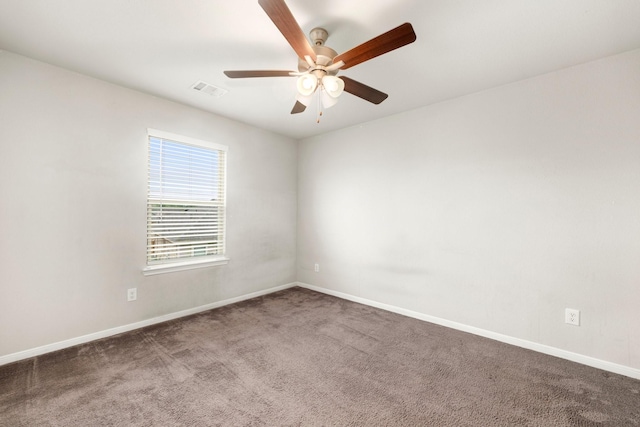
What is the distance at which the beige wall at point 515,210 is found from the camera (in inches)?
85.4

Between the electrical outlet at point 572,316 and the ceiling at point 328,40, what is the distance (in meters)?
2.13

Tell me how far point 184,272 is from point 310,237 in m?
1.94

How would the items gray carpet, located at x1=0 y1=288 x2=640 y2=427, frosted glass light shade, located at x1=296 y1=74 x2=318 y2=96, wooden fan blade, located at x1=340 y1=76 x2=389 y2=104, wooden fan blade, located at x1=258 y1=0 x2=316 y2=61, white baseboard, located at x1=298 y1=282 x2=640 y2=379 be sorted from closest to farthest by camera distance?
wooden fan blade, located at x1=258 y1=0 x2=316 y2=61 → gray carpet, located at x1=0 y1=288 x2=640 y2=427 → frosted glass light shade, located at x1=296 y1=74 x2=318 y2=96 → wooden fan blade, located at x1=340 y1=76 x2=389 y2=104 → white baseboard, located at x1=298 y1=282 x2=640 y2=379

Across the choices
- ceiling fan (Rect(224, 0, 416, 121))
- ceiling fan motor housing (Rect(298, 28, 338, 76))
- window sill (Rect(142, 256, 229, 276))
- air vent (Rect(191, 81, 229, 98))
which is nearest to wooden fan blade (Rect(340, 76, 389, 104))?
ceiling fan (Rect(224, 0, 416, 121))

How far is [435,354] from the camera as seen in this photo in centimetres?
241

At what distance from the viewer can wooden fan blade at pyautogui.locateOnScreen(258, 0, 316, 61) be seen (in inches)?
51.3

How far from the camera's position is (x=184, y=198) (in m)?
3.28

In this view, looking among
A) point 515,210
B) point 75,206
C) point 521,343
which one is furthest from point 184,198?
point 521,343

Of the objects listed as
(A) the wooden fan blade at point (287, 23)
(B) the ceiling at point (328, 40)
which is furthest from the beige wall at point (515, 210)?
(A) the wooden fan blade at point (287, 23)

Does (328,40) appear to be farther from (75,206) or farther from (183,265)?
(183,265)

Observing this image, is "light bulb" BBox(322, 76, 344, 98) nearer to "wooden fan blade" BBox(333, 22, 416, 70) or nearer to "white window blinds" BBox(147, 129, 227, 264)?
"wooden fan blade" BBox(333, 22, 416, 70)

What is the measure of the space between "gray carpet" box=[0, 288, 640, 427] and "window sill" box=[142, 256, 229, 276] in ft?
1.99

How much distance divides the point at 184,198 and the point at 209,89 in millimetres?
1307

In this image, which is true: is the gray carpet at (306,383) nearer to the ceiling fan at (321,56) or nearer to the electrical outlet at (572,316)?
the electrical outlet at (572,316)
